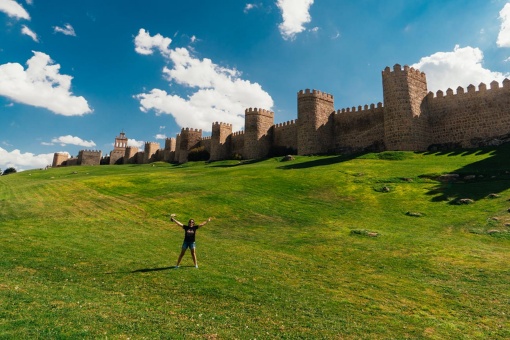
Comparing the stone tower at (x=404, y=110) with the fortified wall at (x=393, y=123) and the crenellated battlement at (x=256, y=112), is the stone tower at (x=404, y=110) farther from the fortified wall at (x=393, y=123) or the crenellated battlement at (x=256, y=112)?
the crenellated battlement at (x=256, y=112)

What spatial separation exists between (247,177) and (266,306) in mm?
26379

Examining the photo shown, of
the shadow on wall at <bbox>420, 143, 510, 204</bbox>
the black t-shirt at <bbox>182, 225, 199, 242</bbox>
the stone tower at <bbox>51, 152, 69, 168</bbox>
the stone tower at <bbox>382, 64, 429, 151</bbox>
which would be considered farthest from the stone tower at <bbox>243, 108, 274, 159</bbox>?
the stone tower at <bbox>51, 152, 69, 168</bbox>

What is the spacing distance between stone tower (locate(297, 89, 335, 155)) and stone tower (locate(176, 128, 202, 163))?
34793mm

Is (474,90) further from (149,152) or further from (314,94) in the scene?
(149,152)

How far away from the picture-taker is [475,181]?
1065 inches

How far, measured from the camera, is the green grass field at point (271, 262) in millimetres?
8984

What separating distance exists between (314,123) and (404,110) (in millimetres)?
16152

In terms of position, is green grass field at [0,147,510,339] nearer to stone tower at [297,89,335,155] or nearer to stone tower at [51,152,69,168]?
stone tower at [297,89,335,155]

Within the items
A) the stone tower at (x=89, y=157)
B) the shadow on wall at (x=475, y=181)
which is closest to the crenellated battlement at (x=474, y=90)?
the shadow on wall at (x=475, y=181)

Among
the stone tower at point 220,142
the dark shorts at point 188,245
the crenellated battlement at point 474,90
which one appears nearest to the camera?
the dark shorts at point 188,245

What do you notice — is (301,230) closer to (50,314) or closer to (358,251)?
(358,251)

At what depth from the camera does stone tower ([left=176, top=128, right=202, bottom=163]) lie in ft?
281

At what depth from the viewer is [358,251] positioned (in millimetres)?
15938

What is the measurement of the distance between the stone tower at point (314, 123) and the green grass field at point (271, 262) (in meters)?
28.1
